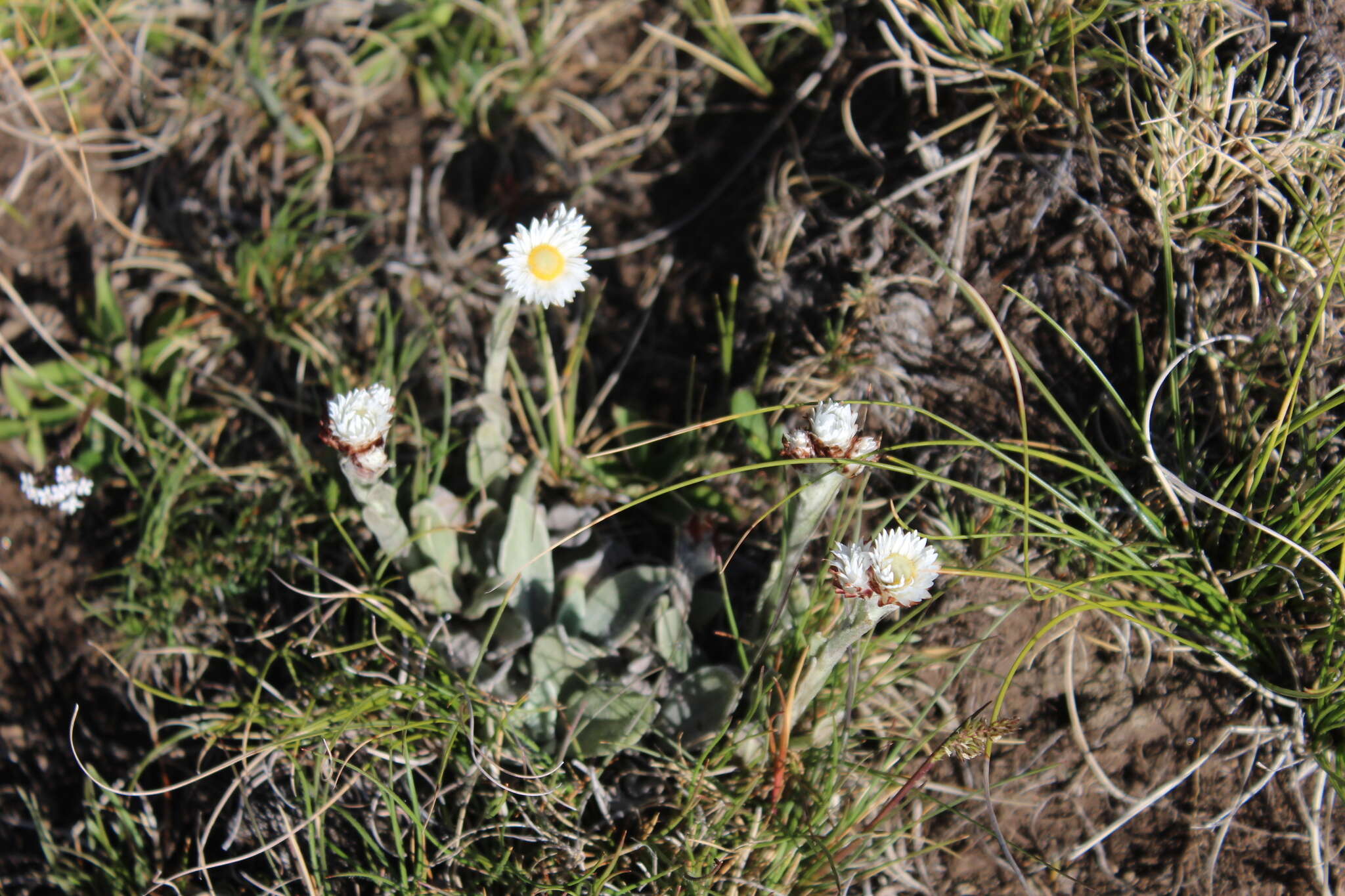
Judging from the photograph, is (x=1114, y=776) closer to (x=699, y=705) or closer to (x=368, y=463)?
(x=699, y=705)

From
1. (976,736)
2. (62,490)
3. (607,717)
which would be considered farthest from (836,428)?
(62,490)

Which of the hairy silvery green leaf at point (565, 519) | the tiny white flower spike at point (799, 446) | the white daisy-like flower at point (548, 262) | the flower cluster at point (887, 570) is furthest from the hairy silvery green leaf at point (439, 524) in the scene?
the flower cluster at point (887, 570)

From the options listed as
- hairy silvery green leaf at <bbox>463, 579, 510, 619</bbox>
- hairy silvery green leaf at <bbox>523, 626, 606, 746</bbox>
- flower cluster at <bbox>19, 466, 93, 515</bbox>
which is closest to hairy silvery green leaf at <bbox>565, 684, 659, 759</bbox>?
hairy silvery green leaf at <bbox>523, 626, 606, 746</bbox>

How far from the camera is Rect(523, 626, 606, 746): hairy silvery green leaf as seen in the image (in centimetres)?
163

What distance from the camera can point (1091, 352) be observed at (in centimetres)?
177

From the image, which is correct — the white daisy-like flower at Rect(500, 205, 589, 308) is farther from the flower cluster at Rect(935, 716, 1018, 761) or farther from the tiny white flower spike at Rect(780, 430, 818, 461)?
the flower cluster at Rect(935, 716, 1018, 761)

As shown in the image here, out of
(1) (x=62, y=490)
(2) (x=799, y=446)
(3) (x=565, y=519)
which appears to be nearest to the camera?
(2) (x=799, y=446)

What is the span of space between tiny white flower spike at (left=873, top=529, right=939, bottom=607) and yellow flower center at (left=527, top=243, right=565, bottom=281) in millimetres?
760

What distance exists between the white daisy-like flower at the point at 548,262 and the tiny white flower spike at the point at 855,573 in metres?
0.68

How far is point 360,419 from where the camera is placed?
1.41m

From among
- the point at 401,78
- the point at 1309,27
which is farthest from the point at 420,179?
the point at 1309,27

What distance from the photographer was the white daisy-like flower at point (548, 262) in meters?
1.52

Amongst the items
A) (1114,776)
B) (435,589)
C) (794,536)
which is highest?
(794,536)

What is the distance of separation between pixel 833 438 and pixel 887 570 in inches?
8.4
